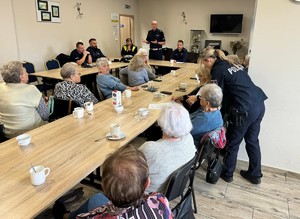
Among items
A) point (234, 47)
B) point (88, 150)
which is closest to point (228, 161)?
point (88, 150)

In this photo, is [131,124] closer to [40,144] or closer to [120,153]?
[40,144]

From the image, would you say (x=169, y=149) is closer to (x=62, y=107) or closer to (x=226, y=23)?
(x=62, y=107)

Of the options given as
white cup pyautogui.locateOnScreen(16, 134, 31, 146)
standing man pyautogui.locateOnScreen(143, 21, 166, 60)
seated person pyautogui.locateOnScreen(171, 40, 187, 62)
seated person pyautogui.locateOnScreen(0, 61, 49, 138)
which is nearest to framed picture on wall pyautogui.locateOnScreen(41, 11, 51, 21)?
standing man pyautogui.locateOnScreen(143, 21, 166, 60)

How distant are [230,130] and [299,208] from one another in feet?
2.89

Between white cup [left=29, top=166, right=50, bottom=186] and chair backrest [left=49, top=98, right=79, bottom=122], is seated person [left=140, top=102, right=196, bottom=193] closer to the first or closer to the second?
white cup [left=29, top=166, right=50, bottom=186]

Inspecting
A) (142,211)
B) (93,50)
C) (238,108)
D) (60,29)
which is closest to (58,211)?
(142,211)

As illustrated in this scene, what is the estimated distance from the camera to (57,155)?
156 cm

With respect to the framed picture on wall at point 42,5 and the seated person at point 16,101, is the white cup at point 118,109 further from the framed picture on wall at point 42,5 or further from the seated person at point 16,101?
→ the framed picture on wall at point 42,5

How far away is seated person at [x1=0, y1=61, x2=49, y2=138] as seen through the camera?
2.12 m

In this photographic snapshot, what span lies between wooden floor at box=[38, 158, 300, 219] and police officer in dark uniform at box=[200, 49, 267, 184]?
0.39 ft

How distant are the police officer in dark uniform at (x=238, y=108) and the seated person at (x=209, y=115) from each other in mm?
244

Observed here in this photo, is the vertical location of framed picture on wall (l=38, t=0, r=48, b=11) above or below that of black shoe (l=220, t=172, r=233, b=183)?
above

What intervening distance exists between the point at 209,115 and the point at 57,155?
129 cm

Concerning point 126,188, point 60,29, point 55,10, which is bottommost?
point 126,188
